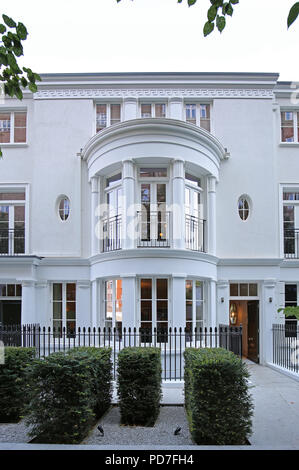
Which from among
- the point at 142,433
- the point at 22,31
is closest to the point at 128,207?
the point at 142,433

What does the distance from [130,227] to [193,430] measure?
8105 millimetres

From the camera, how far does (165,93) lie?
56.0 feet

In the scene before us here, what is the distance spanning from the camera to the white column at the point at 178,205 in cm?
1413

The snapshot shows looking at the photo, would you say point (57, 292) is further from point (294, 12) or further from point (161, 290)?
point (294, 12)

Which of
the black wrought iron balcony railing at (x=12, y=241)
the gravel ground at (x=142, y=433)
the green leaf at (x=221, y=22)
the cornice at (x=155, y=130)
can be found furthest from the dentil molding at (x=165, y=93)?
the gravel ground at (x=142, y=433)

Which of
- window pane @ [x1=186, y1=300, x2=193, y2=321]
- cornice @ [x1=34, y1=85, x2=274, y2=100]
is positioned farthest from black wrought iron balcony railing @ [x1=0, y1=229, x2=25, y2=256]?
window pane @ [x1=186, y1=300, x2=193, y2=321]

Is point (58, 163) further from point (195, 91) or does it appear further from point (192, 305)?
point (192, 305)

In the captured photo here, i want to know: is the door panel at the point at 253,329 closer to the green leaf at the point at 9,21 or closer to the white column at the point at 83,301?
the white column at the point at 83,301

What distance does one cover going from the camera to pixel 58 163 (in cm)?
1698

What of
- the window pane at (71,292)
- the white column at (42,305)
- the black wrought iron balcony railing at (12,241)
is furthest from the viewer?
the black wrought iron balcony railing at (12,241)

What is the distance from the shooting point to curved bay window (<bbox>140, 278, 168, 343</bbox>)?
46.9 feet

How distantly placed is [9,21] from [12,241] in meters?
11.9

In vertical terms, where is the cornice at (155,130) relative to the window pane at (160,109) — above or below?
below

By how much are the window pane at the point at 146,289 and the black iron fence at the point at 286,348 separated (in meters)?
4.39
